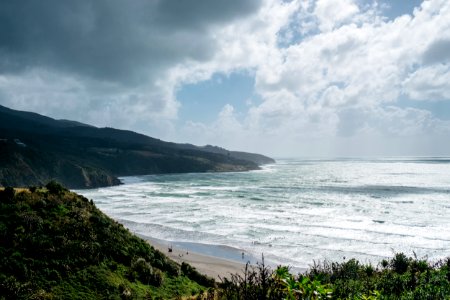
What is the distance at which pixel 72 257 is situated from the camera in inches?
933

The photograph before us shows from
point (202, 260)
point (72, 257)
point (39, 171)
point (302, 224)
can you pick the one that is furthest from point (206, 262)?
point (39, 171)

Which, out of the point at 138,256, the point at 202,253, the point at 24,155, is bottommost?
the point at 202,253

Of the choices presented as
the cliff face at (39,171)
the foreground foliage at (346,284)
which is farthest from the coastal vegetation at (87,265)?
the cliff face at (39,171)

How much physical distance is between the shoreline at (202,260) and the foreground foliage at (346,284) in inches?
413

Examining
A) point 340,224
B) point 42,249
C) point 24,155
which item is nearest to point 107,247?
point 42,249

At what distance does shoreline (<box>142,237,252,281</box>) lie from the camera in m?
36.7

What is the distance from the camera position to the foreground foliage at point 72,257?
69.3ft

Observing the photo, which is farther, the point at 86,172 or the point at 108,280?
the point at 86,172

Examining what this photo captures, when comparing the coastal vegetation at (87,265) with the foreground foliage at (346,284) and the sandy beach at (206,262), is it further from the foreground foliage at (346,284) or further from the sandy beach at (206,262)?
the sandy beach at (206,262)

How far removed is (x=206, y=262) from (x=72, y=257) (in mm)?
18595

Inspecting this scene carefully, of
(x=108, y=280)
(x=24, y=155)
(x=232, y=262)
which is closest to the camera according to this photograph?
(x=108, y=280)

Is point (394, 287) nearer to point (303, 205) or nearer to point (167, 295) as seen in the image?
point (167, 295)

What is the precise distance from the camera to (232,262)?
132 ft

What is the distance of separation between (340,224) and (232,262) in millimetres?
26718
